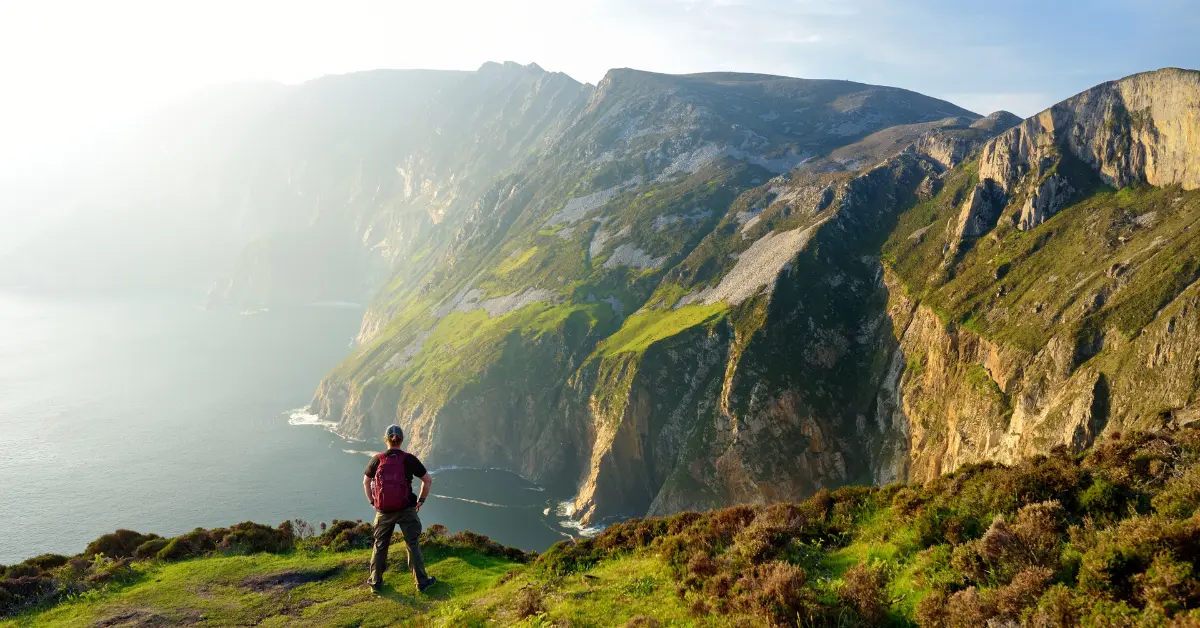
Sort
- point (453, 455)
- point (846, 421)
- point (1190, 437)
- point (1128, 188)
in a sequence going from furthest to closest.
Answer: point (453, 455)
point (846, 421)
point (1128, 188)
point (1190, 437)

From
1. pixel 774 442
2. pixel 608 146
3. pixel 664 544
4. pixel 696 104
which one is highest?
pixel 696 104

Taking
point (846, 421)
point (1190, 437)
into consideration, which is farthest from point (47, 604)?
point (846, 421)

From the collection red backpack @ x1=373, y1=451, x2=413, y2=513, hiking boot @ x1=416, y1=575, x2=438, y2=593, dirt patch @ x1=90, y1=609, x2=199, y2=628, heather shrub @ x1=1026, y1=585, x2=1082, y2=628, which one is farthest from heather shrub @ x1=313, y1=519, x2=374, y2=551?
heather shrub @ x1=1026, y1=585, x2=1082, y2=628

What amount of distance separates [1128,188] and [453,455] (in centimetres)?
10253

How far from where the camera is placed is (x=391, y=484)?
16359 millimetres

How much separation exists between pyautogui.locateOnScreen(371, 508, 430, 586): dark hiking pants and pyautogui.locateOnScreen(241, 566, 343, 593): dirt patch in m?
3.35

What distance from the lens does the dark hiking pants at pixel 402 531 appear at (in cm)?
1670

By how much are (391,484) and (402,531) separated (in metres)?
1.41

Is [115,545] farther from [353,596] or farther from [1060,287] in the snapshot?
[1060,287]

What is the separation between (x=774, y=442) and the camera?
7388 centimetres

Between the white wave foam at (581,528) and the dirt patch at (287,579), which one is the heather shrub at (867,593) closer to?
the dirt patch at (287,579)

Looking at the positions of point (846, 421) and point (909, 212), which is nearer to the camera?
point (846, 421)

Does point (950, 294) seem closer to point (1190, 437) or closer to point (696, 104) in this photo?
point (1190, 437)

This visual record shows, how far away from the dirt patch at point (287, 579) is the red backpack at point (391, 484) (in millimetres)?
5590
